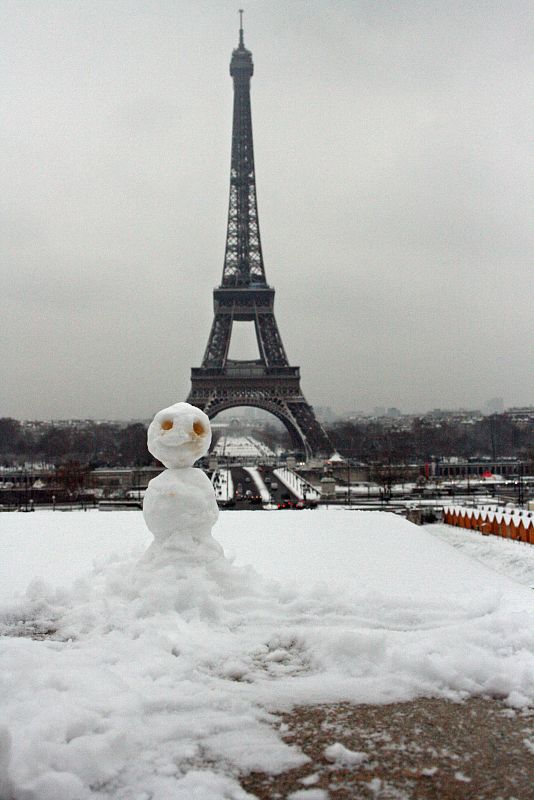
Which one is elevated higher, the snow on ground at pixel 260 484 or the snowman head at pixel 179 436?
the snowman head at pixel 179 436

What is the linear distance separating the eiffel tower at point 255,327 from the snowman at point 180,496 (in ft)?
148

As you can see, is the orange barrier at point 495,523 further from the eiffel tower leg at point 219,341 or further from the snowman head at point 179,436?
the eiffel tower leg at point 219,341

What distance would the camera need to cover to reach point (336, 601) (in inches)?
240

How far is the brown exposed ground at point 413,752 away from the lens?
3225mm

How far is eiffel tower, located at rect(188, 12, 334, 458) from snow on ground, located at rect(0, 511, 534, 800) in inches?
1793

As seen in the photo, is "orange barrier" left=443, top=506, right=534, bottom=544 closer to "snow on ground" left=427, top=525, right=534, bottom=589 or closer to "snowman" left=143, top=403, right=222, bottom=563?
"snow on ground" left=427, top=525, right=534, bottom=589

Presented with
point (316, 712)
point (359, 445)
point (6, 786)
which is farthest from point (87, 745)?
point (359, 445)

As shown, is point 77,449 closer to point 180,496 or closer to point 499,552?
point 499,552

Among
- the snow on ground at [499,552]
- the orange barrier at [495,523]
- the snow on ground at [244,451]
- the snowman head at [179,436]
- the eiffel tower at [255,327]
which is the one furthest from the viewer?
the snow on ground at [244,451]

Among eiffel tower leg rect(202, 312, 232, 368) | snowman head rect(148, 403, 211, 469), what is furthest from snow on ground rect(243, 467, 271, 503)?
snowman head rect(148, 403, 211, 469)

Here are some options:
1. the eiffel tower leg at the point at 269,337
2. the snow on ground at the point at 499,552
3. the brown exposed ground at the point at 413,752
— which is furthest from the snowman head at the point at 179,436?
the eiffel tower leg at the point at 269,337

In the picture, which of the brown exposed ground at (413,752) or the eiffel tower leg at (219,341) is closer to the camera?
the brown exposed ground at (413,752)

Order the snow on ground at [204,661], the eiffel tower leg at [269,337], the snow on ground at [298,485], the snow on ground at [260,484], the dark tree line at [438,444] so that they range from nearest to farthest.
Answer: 1. the snow on ground at [204,661]
2. the snow on ground at [260,484]
3. the snow on ground at [298,485]
4. the eiffel tower leg at [269,337]
5. the dark tree line at [438,444]

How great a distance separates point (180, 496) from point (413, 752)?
3566 mm
